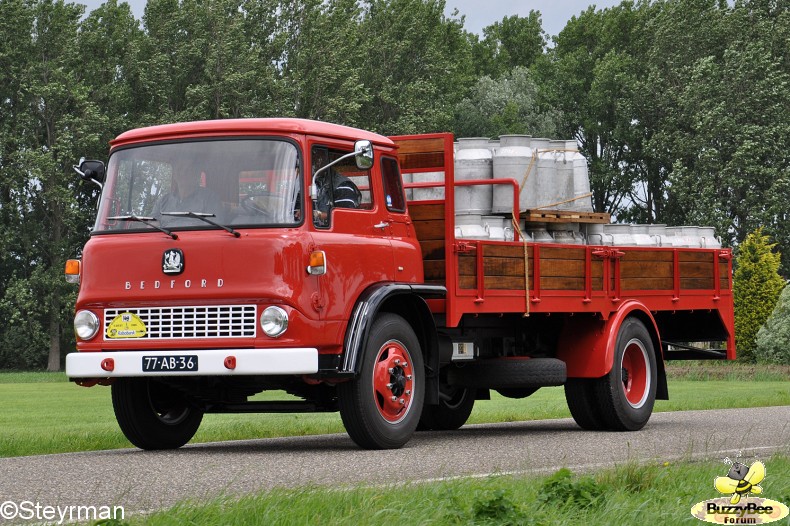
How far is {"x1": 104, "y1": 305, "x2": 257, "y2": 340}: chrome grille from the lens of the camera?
1101 cm

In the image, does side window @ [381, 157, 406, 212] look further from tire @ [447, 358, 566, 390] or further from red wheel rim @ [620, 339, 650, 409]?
red wheel rim @ [620, 339, 650, 409]

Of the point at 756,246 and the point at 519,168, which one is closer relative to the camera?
the point at 519,168

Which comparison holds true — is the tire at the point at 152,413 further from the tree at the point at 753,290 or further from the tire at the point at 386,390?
the tree at the point at 753,290

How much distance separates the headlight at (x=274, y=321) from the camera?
10.9 meters

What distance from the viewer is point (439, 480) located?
8.62 m

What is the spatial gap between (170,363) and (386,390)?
1826 mm

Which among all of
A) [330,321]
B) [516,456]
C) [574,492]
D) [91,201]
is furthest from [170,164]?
[91,201]

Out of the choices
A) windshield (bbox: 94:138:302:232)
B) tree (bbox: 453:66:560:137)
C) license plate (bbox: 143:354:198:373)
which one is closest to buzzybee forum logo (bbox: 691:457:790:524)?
license plate (bbox: 143:354:198:373)

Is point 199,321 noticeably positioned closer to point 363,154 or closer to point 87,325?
point 87,325

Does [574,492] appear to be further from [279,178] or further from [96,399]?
[96,399]

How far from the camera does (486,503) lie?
6.79 metres

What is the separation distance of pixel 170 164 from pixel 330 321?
1880 mm

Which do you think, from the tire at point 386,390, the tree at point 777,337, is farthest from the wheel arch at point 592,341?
the tree at point 777,337

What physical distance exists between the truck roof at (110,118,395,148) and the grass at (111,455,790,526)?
409cm
